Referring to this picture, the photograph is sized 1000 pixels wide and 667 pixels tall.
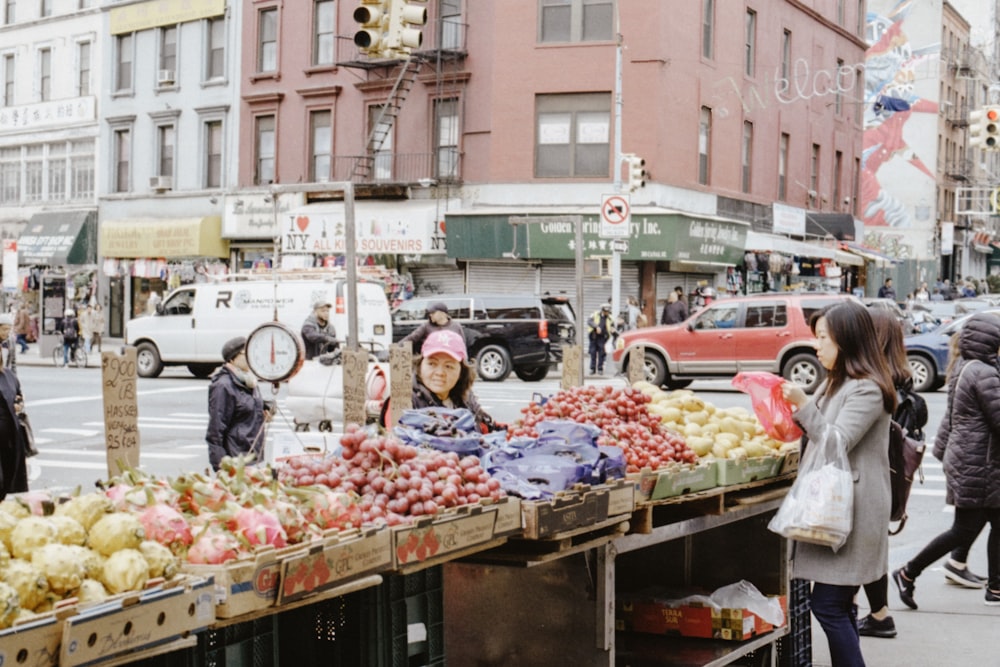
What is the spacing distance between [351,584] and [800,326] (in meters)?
19.7

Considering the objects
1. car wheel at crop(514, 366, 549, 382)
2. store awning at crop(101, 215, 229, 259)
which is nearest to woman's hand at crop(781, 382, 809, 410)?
car wheel at crop(514, 366, 549, 382)

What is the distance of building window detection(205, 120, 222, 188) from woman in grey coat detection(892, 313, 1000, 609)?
31.8 m

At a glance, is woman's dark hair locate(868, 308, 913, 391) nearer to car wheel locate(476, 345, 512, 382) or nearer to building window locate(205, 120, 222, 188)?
car wheel locate(476, 345, 512, 382)

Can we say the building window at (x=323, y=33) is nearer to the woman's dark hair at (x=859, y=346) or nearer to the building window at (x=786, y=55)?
the building window at (x=786, y=55)

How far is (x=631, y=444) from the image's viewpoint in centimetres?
574

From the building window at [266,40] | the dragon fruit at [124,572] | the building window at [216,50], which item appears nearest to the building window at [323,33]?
the building window at [266,40]

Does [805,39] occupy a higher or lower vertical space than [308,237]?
higher

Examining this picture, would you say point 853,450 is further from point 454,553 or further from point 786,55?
Answer: point 786,55

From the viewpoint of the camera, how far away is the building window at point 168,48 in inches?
1510

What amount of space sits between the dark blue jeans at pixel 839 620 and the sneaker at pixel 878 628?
6.75 ft

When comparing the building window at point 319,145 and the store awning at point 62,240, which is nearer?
the building window at point 319,145

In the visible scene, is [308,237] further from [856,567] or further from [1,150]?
[856,567]

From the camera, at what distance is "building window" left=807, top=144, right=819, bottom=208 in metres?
41.0

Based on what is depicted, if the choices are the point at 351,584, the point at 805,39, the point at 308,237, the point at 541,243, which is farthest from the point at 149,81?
Result: the point at 351,584
